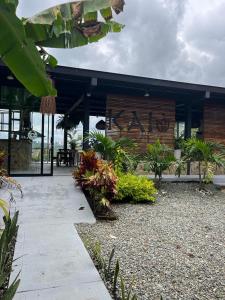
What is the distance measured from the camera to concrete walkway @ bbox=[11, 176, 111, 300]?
2.66 m

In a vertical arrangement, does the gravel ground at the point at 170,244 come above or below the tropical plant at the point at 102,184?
below

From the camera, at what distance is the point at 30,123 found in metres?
10.1

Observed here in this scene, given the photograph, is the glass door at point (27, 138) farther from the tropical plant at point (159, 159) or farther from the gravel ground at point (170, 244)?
the gravel ground at point (170, 244)

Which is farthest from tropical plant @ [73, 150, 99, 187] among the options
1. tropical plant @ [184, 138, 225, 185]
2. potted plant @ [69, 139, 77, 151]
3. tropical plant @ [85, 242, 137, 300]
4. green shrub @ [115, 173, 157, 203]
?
potted plant @ [69, 139, 77, 151]

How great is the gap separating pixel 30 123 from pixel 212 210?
664 centimetres

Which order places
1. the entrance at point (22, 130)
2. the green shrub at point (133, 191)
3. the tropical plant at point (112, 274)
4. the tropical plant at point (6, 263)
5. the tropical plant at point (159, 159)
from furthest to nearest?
the entrance at point (22, 130) → the tropical plant at point (159, 159) → the green shrub at point (133, 191) → the tropical plant at point (112, 274) → the tropical plant at point (6, 263)

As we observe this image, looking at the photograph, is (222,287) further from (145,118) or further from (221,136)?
(221,136)

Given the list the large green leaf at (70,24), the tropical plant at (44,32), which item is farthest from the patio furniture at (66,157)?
the large green leaf at (70,24)

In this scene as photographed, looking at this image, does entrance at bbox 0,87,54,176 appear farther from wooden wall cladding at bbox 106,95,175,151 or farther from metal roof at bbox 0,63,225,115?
wooden wall cladding at bbox 106,95,175,151

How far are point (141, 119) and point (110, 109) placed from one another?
1.21m

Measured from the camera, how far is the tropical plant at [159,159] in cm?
767

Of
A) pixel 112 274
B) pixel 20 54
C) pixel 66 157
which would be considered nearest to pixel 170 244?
pixel 112 274

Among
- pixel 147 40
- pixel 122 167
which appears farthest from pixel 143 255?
pixel 147 40

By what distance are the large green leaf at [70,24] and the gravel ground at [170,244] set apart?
99.6 inches
